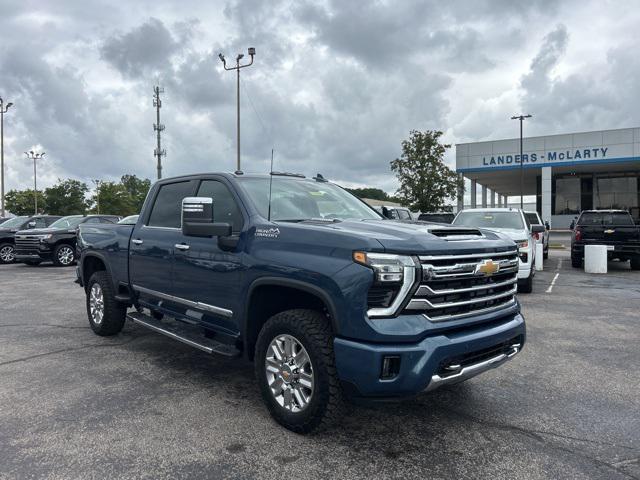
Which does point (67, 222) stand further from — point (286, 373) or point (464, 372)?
point (464, 372)

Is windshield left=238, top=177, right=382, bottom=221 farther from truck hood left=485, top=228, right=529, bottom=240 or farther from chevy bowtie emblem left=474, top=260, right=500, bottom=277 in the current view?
truck hood left=485, top=228, right=529, bottom=240

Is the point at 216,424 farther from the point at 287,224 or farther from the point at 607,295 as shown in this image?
the point at 607,295

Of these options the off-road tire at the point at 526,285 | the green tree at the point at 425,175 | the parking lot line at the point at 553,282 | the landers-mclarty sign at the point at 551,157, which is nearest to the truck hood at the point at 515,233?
the off-road tire at the point at 526,285

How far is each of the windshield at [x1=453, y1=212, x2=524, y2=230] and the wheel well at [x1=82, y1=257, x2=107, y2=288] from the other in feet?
24.9

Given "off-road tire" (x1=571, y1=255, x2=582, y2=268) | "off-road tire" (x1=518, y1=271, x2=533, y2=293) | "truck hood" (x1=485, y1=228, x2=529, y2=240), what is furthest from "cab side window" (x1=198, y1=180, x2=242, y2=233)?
"off-road tire" (x1=571, y1=255, x2=582, y2=268)

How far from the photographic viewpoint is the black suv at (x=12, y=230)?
1766cm

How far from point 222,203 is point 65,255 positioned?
14455 mm

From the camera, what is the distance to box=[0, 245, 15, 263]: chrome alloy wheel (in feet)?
58.3

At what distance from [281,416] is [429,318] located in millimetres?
1270

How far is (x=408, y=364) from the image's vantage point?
3.01 meters

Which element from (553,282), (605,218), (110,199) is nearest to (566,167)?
(605,218)

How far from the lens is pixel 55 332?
6680mm

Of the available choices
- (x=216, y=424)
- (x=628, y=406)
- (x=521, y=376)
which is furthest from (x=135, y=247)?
(x=628, y=406)

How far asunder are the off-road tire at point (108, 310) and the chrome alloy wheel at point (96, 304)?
52mm
